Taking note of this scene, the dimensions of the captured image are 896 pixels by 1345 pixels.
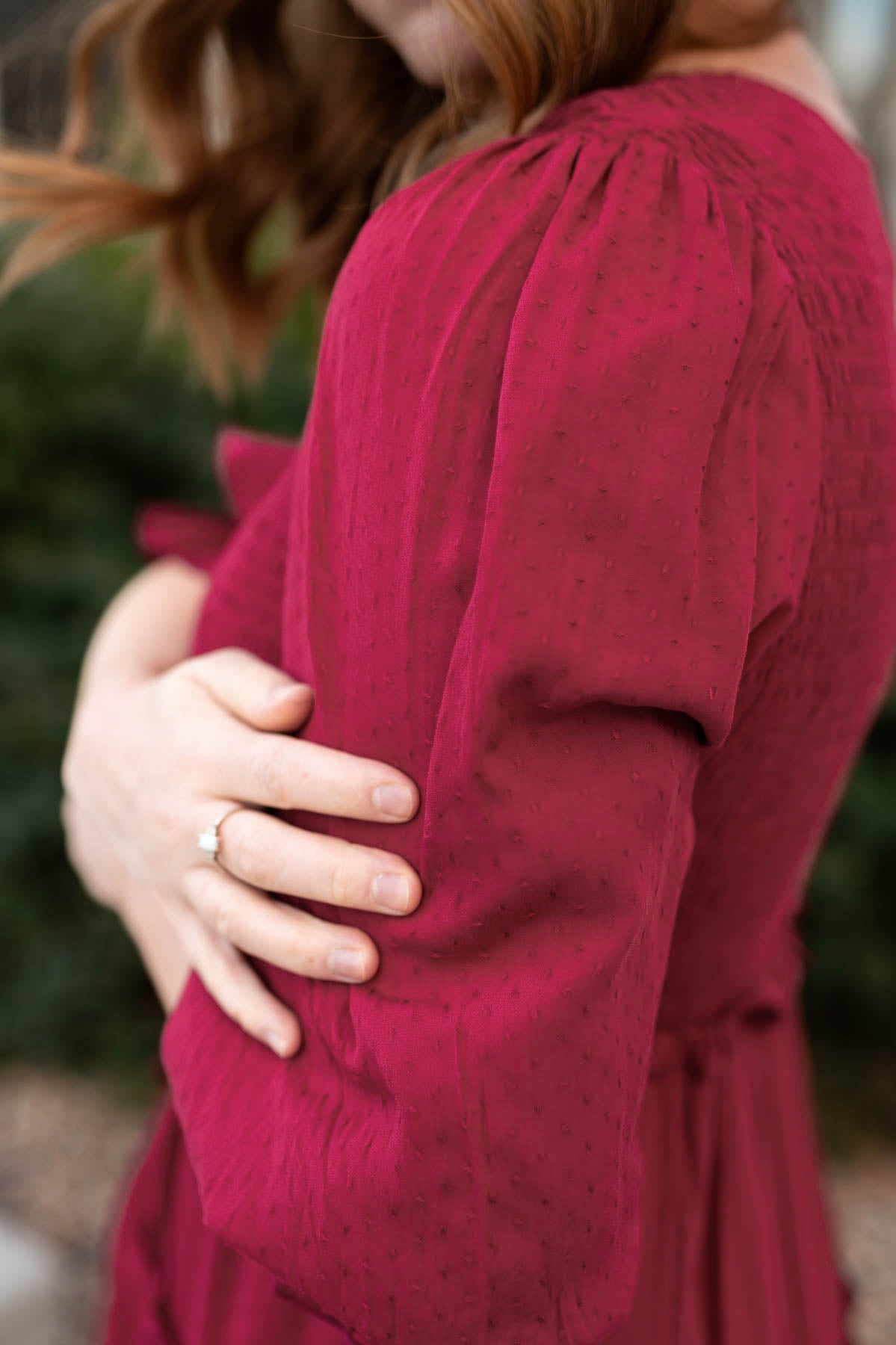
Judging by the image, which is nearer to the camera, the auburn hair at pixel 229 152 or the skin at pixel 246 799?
the skin at pixel 246 799

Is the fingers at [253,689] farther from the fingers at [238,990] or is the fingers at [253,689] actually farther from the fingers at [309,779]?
the fingers at [238,990]

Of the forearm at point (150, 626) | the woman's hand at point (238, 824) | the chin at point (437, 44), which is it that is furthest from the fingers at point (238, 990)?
the chin at point (437, 44)

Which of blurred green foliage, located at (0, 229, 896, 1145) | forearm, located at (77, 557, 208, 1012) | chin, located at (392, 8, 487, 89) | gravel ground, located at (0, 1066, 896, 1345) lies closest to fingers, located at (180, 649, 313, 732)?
forearm, located at (77, 557, 208, 1012)

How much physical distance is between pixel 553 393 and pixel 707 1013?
49cm

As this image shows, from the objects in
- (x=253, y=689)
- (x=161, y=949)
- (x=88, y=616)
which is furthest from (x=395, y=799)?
(x=88, y=616)

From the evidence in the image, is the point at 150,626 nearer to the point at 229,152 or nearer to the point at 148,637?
the point at 148,637

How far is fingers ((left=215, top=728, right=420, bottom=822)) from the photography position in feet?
1.71

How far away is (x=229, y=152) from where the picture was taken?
3.76 feet

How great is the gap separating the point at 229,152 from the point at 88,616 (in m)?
1.31

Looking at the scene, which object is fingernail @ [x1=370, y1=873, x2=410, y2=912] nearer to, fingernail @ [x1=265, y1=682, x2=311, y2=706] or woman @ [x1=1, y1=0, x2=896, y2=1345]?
woman @ [x1=1, y1=0, x2=896, y2=1345]

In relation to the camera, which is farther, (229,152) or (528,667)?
(229,152)

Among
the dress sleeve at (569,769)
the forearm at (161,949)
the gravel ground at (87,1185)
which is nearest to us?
the dress sleeve at (569,769)

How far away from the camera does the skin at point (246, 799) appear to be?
0.55 m

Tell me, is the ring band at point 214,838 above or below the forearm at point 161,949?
above
